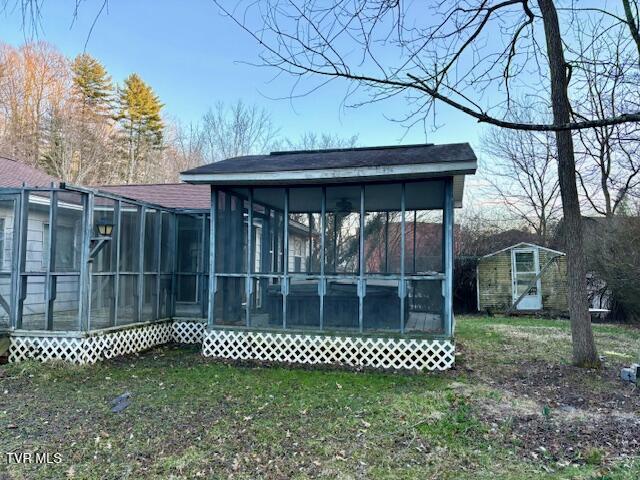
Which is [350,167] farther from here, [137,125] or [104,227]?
[137,125]

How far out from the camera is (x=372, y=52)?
391 centimetres

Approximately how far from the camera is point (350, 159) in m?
6.89

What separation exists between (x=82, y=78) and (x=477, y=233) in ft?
64.9

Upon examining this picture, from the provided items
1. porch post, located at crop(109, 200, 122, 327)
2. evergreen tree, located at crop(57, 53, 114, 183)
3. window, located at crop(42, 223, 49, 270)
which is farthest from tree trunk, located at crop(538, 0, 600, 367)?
evergreen tree, located at crop(57, 53, 114, 183)

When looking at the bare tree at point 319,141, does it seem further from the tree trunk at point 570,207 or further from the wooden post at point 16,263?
the wooden post at point 16,263

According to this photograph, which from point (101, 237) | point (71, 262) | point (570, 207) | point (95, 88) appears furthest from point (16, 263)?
point (95, 88)

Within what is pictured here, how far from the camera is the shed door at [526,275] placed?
14.3m

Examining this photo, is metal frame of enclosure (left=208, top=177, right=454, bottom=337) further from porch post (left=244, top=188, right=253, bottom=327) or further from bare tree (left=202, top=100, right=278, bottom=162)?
bare tree (left=202, top=100, right=278, bottom=162)

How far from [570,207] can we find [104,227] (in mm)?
6996

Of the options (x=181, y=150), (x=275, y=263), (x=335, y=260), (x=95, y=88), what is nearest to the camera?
(x=335, y=260)

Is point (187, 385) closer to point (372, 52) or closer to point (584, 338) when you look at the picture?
point (372, 52)

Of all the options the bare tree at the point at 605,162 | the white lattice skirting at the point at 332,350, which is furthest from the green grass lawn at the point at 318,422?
the bare tree at the point at 605,162

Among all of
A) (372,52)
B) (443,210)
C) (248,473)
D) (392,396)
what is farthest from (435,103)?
(248,473)

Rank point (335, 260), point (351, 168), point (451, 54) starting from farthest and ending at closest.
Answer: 1. point (335, 260)
2. point (351, 168)
3. point (451, 54)
